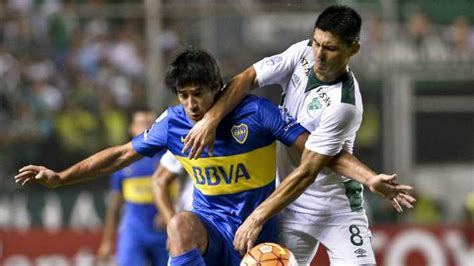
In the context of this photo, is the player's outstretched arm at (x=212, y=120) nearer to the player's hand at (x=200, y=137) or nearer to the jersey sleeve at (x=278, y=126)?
the player's hand at (x=200, y=137)

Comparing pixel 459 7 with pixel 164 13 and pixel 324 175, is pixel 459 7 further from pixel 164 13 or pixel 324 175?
pixel 324 175

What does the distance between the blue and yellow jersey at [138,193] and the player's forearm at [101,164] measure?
3272 millimetres

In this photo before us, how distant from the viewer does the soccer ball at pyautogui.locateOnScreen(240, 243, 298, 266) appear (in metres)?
5.95

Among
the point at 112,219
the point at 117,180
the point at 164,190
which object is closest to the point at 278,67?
the point at 164,190

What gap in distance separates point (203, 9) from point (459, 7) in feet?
12.6

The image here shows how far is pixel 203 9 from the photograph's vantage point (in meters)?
14.1

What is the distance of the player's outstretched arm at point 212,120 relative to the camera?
246 inches

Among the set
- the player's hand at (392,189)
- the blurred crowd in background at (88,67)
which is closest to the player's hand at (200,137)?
the player's hand at (392,189)

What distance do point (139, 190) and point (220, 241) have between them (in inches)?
148

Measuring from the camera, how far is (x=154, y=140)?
21.9 ft

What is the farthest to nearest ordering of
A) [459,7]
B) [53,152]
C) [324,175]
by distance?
[459,7]
[53,152]
[324,175]

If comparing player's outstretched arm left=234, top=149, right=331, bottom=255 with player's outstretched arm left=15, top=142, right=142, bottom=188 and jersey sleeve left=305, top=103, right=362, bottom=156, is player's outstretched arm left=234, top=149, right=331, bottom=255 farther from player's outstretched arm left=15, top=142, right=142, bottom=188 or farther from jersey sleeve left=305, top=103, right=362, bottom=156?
player's outstretched arm left=15, top=142, right=142, bottom=188

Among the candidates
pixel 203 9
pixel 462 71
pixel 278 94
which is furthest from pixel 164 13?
pixel 462 71

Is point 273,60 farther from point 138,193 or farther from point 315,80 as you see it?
point 138,193
